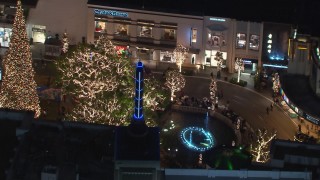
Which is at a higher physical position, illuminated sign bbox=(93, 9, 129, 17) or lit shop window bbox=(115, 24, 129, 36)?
illuminated sign bbox=(93, 9, 129, 17)

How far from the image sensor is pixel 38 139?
57125 mm

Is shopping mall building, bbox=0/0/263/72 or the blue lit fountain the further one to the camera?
shopping mall building, bbox=0/0/263/72

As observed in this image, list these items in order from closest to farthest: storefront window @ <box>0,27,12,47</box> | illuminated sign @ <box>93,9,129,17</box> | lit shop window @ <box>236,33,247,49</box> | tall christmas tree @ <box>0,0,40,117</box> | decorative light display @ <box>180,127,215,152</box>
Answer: tall christmas tree @ <box>0,0,40,117</box>
decorative light display @ <box>180,127,215,152</box>
lit shop window @ <box>236,33,247,49</box>
illuminated sign @ <box>93,9,129,17</box>
storefront window @ <box>0,27,12,47</box>

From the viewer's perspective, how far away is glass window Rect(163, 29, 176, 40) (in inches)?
4281

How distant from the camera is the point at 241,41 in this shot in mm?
108250

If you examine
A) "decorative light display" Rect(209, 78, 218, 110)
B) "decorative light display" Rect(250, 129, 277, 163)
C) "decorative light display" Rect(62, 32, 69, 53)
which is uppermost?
"decorative light display" Rect(62, 32, 69, 53)

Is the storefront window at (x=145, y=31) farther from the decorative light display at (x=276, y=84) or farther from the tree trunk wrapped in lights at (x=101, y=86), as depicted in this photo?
the tree trunk wrapped in lights at (x=101, y=86)

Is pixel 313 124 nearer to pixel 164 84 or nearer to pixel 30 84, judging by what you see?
pixel 164 84

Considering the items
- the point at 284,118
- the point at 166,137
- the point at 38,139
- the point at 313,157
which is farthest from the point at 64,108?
the point at 313,157

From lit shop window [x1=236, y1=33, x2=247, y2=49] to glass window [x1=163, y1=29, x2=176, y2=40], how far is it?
7.98 meters

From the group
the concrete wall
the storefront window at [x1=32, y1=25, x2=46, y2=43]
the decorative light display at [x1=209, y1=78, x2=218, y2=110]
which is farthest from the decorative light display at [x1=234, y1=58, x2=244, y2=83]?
the storefront window at [x1=32, y1=25, x2=46, y2=43]

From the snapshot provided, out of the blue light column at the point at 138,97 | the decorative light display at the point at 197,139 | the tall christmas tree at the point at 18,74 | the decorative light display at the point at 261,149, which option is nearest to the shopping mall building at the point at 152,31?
the decorative light display at the point at 197,139

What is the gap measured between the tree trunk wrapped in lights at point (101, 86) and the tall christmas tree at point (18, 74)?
439cm

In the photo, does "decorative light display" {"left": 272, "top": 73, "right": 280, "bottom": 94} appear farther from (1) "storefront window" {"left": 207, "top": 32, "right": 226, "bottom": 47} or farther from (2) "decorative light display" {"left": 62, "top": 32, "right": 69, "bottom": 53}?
(2) "decorative light display" {"left": 62, "top": 32, "right": 69, "bottom": 53}
